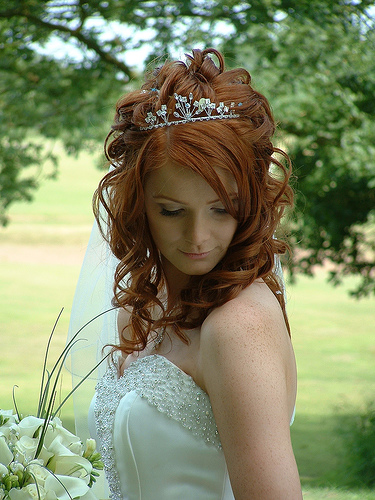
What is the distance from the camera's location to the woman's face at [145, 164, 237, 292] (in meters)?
1.76

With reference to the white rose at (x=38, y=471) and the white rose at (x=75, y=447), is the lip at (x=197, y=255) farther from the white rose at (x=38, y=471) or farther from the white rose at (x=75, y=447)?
the white rose at (x=38, y=471)

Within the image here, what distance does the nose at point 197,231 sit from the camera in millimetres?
1786

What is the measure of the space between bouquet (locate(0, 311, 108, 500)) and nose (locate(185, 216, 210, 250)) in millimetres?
519

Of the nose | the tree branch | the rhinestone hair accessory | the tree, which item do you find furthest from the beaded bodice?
the tree branch

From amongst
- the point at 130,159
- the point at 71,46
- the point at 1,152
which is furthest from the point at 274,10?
the point at 130,159

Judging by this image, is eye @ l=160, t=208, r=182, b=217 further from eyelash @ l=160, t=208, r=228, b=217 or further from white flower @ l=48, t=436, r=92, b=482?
white flower @ l=48, t=436, r=92, b=482

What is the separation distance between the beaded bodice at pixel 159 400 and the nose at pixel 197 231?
15.6 inches

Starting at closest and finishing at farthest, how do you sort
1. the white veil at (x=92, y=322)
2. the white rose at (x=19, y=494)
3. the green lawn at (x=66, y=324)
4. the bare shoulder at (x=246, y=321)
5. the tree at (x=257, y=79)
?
the white rose at (x=19, y=494)
the bare shoulder at (x=246, y=321)
the white veil at (x=92, y=322)
the tree at (x=257, y=79)
the green lawn at (x=66, y=324)

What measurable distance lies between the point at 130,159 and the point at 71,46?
380cm

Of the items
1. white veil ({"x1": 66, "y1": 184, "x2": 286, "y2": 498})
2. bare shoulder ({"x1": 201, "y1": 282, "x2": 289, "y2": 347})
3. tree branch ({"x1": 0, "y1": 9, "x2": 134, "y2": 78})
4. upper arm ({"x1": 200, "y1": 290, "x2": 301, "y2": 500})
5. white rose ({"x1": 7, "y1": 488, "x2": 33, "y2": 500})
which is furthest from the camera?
tree branch ({"x1": 0, "y1": 9, "x2": 134, "y2": 78})

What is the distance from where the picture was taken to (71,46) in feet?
17.5

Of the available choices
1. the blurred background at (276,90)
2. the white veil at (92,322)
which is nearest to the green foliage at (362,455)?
the blurred background at (276,90)

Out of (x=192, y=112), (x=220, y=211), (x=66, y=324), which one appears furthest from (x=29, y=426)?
(x=66, y=324)

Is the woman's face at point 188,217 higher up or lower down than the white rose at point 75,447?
higher up
